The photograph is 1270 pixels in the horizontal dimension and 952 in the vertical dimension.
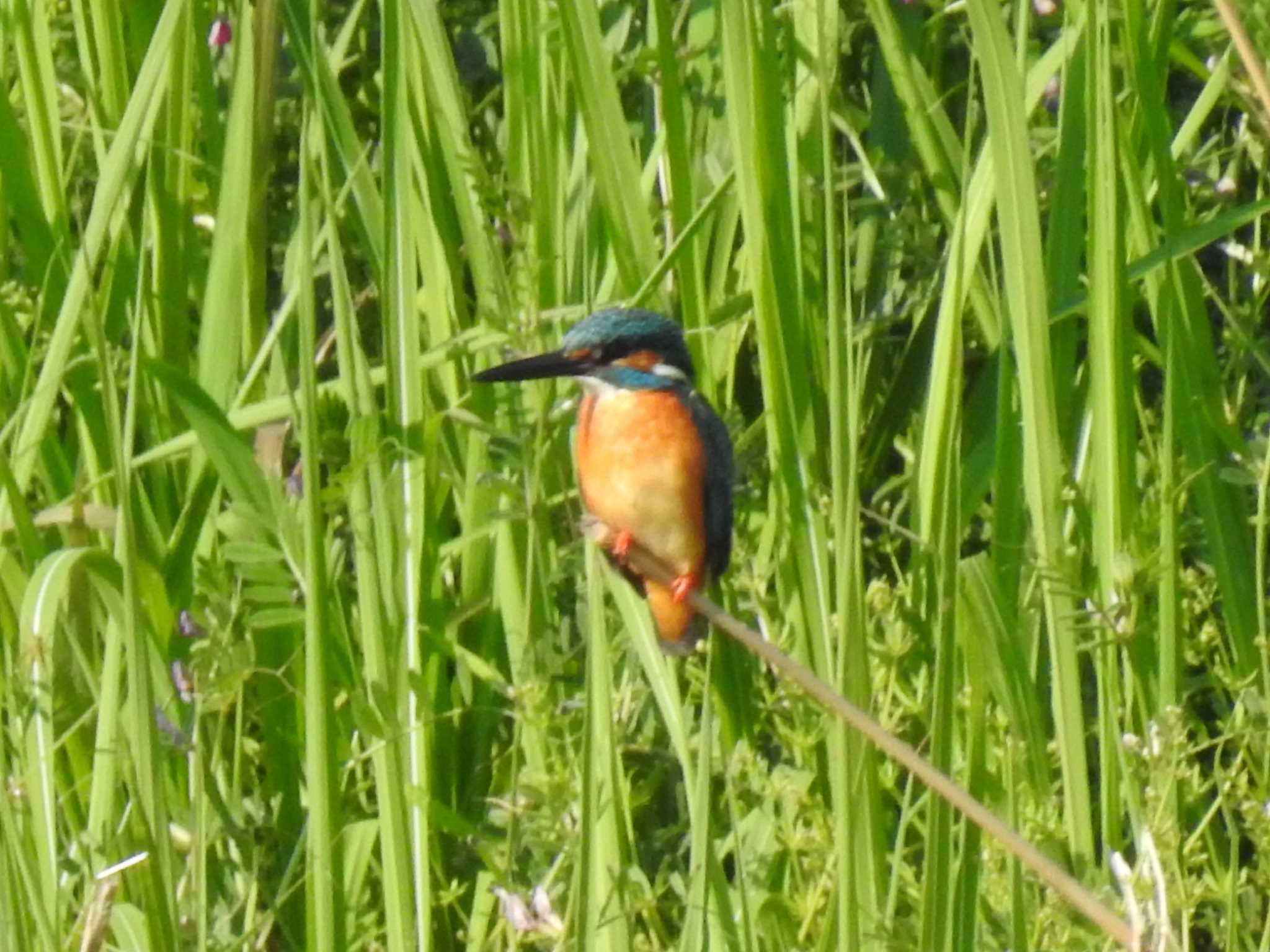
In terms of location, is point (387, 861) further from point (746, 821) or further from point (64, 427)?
point (64, 427)

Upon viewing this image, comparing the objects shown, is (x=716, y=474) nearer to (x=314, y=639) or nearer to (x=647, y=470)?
(x=647, y=470)

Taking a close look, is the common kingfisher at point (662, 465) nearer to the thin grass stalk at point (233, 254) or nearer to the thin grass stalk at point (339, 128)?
the thin grass stalk at point (339, 128)

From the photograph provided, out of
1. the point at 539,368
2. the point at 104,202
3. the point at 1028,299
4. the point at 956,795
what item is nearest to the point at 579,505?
the point at 539,368

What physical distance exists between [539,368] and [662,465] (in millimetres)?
293

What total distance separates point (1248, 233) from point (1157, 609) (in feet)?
2.83

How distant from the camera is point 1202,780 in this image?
7.66 ft

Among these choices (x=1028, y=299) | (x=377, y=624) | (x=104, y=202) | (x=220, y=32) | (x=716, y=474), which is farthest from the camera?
(x=220, y=32)

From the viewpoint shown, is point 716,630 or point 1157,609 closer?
point 716,630

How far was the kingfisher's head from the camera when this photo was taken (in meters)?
1.93

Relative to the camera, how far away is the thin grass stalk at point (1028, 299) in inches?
62.7

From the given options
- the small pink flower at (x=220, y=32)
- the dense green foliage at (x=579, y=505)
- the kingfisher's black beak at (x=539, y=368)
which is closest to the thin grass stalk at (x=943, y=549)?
the dense green foliage at (x=579, y=505)

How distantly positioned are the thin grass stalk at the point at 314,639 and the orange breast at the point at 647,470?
49cm

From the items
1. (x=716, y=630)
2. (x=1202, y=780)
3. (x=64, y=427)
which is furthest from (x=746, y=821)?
(x=64, y=427)

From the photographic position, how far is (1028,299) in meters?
1.63
